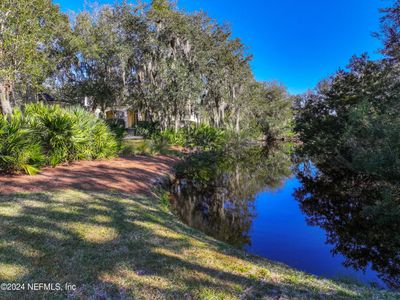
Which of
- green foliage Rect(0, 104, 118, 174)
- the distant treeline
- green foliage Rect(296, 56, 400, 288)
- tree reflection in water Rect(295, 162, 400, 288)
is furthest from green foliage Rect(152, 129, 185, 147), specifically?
tree reflection in water Rect(295, 162, 400, 288)

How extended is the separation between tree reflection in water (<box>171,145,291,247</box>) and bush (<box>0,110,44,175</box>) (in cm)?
461

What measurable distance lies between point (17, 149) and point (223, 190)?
7048 millimetres

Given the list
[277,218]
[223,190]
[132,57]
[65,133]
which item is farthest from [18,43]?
[277,218]

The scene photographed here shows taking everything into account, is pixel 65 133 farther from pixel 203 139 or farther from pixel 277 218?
pixel 203 139

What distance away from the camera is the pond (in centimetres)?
554

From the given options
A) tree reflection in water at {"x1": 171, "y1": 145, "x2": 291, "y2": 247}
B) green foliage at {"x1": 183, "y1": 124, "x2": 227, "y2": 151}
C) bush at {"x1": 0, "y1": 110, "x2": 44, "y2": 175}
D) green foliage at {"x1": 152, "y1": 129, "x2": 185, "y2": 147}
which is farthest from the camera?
green foliage at {"x1": 152, "y1": 129, "x2": 185, "y2": 147}

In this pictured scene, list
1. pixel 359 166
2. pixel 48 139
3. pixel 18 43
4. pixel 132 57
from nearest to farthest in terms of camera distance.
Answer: pixel 359 166, pixel 48 139, pixel 18 43, pixel 132 57

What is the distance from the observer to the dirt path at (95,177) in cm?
713

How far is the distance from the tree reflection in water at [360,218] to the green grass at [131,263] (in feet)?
7.30

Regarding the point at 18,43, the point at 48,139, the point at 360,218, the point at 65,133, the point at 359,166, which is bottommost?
the point at 360,218

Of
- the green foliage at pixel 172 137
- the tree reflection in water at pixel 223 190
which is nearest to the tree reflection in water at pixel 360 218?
the tree reflection in water at pixel 223 190

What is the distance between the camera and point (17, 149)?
7.74 metres

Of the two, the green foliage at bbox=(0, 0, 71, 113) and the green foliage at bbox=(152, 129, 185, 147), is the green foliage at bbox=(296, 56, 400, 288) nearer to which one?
the green foliage at bbox=(152, 129, 185, 147)

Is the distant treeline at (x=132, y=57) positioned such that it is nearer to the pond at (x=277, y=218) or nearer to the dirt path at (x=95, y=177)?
the pond at (x=277, y=218)
